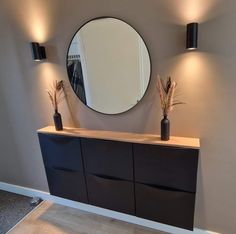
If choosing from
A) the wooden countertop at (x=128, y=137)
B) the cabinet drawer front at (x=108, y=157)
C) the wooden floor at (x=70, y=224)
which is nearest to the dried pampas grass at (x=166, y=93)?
the wooden countertop at (x=128, y=137)

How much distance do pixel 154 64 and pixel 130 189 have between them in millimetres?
1079

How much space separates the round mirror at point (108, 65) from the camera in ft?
4.99

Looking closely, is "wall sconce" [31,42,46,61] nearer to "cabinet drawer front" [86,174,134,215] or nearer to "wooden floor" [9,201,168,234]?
"cabinet drawer front" [86,174,134,215]

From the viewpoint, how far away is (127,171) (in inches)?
65.9

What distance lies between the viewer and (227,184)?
1.55 metres

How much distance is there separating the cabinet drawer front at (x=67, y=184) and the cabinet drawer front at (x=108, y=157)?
0.22 m

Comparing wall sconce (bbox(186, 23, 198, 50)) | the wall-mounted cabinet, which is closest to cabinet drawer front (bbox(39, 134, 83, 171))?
the wall-mounted cabinet

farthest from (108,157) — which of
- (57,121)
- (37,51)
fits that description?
(37,51)

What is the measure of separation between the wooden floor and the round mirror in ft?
3.78

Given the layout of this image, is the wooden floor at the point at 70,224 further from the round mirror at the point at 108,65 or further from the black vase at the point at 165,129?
the round mirror at the point at 108,65

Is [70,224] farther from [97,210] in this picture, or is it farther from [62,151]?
[62,151]

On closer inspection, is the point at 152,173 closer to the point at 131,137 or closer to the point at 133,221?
the point at 131,137

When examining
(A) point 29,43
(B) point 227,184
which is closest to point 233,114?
(B) point 227,184

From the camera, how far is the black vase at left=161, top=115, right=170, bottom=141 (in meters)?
1.47
